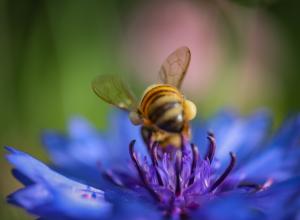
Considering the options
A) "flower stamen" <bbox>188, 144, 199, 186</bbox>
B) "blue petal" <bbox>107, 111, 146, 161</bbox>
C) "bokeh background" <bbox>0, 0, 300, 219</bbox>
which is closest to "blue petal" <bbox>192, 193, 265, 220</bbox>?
"flower stamen" <bbox>188, 144, 199, 186</bbox>

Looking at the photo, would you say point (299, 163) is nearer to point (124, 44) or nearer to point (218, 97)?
point (218, 97)

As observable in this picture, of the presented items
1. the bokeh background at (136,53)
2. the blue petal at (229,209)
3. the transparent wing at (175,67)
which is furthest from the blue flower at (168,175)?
the bokeh background at (136,53)

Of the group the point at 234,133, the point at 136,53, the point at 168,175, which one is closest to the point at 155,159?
the point at 168,175

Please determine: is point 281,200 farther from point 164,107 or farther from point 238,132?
point 238,132

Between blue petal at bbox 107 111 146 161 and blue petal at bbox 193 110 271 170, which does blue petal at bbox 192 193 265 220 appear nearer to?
blue petal at bbox 193 110 271 170

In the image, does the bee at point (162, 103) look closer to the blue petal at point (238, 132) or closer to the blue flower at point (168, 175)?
the blue flower at point (168, 175)

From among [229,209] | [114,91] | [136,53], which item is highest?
[136,53]

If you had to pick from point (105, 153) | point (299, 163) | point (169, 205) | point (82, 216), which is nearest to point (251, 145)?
point (299, 163)

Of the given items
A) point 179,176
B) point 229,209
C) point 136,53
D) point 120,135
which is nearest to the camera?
point 229,209

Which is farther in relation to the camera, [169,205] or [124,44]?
[124,44]
